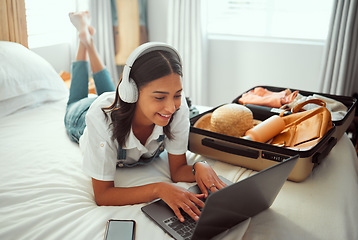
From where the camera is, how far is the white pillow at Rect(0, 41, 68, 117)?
6.05 feet

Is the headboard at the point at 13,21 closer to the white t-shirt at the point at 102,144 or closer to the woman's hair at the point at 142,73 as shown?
the white t-shirt at the point at 102,144

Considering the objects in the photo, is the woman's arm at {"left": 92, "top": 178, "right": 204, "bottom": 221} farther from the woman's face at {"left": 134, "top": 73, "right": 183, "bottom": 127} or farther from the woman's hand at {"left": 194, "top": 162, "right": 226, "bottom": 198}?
the woman's face at {"left": 134, "top": 73, "right": 183, "bottom": 127}

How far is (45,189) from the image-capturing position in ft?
3.94

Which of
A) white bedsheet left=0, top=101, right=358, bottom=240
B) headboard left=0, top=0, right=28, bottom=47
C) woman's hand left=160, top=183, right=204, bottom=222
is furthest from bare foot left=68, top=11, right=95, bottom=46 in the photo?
woman's hand left=160, top=183, right=204, bottom=222

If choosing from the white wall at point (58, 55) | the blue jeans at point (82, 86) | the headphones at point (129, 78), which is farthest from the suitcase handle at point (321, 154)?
the white wall at point (58, 55)

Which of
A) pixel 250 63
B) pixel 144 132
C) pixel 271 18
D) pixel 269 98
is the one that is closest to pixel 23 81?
pixel 144 132

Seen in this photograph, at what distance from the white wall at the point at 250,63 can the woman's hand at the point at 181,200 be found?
2.01 m

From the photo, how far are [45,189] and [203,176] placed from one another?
543mm

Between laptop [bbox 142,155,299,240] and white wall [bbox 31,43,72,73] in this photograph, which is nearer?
laptop [bbox 142,155,299,240]

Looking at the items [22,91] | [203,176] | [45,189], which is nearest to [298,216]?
[203,176]

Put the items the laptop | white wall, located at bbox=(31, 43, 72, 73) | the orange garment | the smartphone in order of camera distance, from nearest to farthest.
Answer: the laptop
the smartphone
the orange garment
white wall, located at bbox=(31, 43, 72, 73)

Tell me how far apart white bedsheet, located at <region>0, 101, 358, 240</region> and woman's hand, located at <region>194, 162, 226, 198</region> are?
0.28 ft

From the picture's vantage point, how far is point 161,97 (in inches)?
43.5

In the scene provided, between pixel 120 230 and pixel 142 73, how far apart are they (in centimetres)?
47
